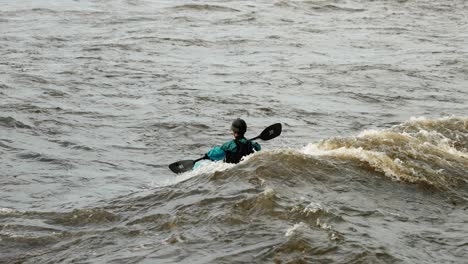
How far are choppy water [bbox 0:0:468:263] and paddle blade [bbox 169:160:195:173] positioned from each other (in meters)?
0.13

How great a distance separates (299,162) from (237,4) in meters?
22.4

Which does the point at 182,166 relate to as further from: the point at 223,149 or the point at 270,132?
the point at 270,132

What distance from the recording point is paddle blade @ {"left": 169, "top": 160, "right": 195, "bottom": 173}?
36.0 feet

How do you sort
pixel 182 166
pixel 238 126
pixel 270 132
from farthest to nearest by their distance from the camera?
pixel 270 132 → pixel 182 166 → pixel 238 126

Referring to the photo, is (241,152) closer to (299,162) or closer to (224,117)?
(299,162)

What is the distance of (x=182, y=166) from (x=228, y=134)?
3.68 meters

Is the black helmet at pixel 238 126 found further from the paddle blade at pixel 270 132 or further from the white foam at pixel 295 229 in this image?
the white foam at pixel 295 229

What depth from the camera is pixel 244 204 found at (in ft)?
28.8

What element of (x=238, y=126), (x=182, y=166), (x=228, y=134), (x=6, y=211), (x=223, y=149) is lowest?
(x=228, y=134)

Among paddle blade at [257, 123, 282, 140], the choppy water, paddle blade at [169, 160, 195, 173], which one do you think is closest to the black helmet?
the choppy water

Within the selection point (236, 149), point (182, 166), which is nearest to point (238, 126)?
point (236, 149)

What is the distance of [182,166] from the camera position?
1105 cm

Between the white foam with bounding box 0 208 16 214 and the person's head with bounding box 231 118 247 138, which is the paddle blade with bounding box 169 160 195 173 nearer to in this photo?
the person's head with bounding box 231 118 247 138

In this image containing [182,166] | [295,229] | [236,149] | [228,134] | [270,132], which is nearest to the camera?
[295,229]
